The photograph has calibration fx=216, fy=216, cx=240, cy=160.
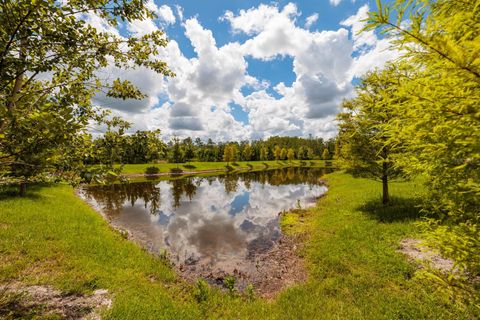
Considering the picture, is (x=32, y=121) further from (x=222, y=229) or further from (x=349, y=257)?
(x=222, y=229)

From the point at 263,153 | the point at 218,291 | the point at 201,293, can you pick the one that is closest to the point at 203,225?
the point at 218,291

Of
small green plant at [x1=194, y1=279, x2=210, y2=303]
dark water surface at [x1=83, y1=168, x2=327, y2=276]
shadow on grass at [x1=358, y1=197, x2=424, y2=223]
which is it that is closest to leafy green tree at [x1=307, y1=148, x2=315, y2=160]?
dark water surface at [x1=83, y1=168, x2=327, y2=276]

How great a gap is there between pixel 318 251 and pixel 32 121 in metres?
12.9

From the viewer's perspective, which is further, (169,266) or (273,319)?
(169,266)

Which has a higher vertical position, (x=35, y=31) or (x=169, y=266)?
(x=35, y=31)

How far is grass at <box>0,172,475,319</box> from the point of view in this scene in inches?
277

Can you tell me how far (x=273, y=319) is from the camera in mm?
7172

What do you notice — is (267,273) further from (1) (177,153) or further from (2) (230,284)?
(1) (177,153)

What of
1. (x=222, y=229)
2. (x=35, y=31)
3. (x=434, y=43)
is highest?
(x=35, y=31)

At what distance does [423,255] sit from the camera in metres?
9.84

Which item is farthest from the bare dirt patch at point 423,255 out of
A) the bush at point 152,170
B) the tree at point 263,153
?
the tree at point 263,153

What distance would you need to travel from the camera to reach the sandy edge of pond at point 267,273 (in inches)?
392

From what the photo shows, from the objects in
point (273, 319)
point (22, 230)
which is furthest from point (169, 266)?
point (22, 230)

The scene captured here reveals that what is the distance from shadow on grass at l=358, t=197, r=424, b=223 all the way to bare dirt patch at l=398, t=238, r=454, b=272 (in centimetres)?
315
